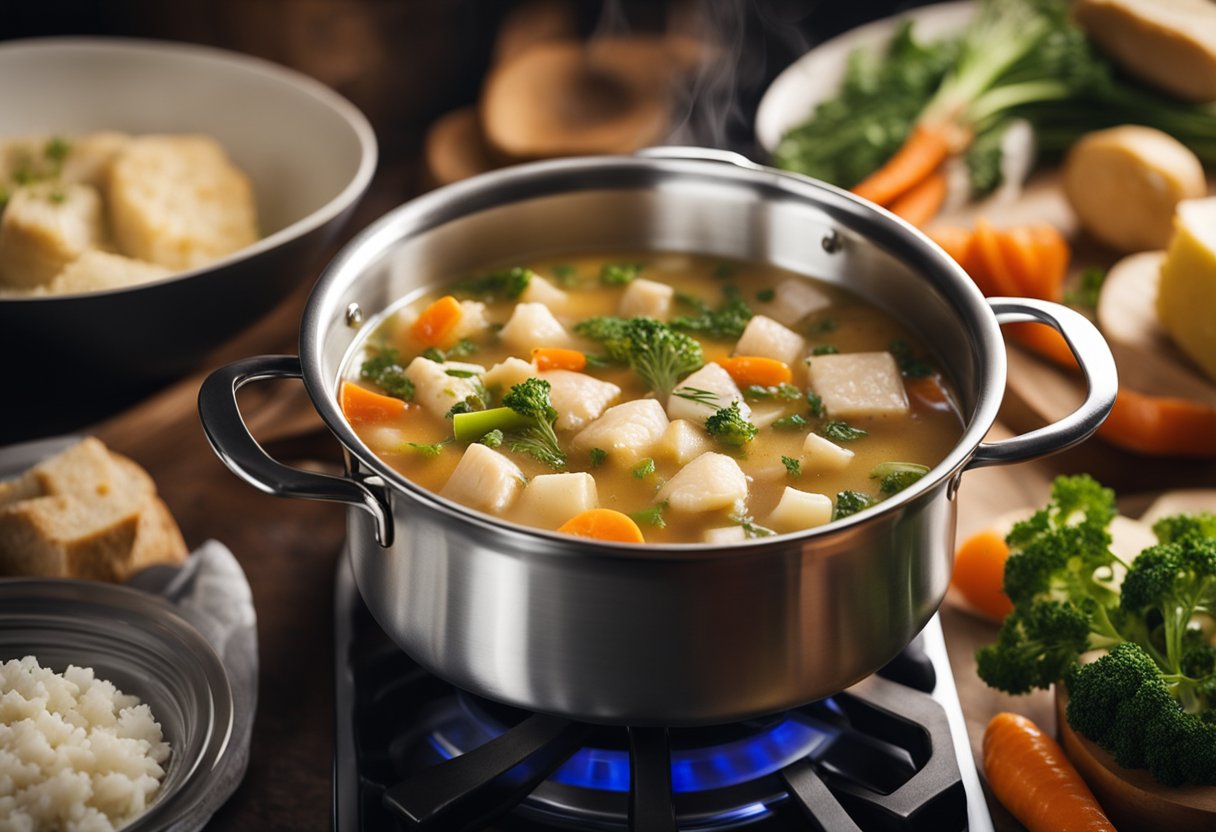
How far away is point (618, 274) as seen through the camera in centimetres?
256

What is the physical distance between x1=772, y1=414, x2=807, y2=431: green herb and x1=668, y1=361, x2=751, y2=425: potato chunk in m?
0.06

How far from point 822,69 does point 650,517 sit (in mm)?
2434

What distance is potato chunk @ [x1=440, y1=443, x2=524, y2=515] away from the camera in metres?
1.95

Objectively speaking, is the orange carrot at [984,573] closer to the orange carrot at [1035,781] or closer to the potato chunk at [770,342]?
the orange carrot at [1035,781]

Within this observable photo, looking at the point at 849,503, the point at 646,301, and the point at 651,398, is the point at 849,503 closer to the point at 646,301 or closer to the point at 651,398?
the point at 651,398

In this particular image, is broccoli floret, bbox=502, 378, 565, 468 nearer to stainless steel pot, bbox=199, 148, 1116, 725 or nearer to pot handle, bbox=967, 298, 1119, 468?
stainless steel pot, bbox=199, 148, 1116, 725

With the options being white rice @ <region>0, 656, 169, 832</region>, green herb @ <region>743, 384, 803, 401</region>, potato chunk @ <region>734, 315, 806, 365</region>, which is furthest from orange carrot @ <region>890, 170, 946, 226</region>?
white rice @ <region>0, 656, 169, 832</region>

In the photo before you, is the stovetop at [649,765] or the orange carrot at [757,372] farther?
the orange carrot at [757,372]

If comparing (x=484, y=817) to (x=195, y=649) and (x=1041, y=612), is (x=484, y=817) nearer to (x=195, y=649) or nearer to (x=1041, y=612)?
(x=195, y=649)

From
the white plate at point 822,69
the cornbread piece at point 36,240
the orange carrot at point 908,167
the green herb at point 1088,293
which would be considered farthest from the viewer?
the white plate at point 822,69

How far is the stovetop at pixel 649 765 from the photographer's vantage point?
1.81 m

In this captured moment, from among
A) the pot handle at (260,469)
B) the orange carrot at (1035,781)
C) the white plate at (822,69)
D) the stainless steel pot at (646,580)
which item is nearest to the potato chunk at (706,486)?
the stainless steel pot at (646,580)

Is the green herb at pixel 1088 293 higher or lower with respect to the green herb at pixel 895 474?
lower

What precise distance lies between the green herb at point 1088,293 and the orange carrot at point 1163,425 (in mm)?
387
